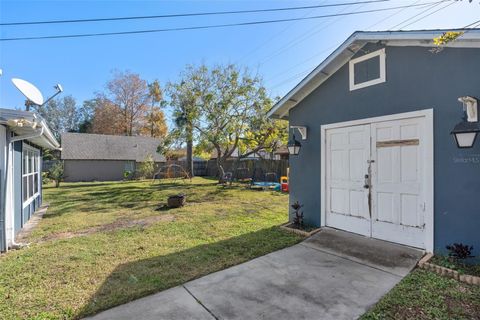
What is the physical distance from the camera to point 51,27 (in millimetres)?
7227

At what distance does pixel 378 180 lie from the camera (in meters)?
4.65

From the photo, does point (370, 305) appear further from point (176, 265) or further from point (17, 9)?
point (17, 9)

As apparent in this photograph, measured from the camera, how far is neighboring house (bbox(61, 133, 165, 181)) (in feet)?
69.8

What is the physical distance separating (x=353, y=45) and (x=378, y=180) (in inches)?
101

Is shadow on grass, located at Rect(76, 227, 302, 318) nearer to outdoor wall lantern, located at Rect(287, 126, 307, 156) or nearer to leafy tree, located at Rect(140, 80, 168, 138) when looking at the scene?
outdoor wall lantern, located at Rect(287, 126, 307, 156)

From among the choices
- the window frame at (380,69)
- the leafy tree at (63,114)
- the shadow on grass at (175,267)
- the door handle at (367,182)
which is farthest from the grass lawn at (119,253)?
the leafy tree at (63,114)

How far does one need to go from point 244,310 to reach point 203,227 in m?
3.82

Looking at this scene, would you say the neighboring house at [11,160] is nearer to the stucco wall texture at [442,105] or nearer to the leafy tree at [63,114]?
the stucco wall texture at [442,105]

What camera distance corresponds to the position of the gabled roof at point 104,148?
21.6 m

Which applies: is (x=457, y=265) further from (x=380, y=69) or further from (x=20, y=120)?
(x=20, y=120)

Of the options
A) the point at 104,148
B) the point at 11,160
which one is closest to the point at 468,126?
the point at 11,160

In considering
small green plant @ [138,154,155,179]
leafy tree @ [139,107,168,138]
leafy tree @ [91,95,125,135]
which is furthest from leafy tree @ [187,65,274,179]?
leafy tree @ [91,95,125,135]

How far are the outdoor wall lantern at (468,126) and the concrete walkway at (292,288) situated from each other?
1.79 m

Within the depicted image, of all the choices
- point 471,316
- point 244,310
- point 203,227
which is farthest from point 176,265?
point 471,316
